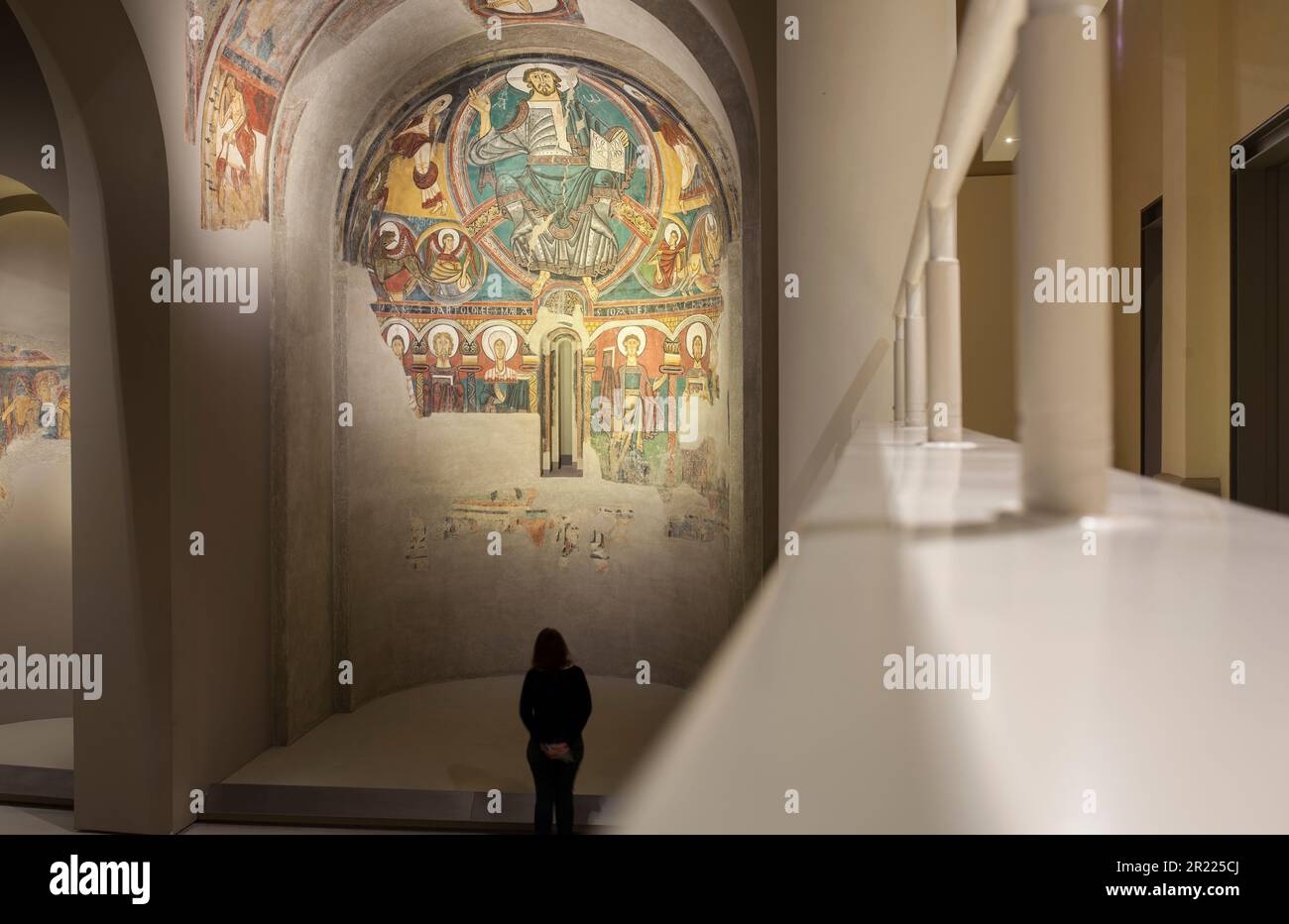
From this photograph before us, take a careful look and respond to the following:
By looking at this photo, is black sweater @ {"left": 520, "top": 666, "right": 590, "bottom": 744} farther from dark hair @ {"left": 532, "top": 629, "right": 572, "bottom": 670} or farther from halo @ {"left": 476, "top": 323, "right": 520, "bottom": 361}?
halo @ {"left": 476, "top": 323, "right": 520, "bottom": 361}

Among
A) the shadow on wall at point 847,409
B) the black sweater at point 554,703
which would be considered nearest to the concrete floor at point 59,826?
the black sweater at point 554,703

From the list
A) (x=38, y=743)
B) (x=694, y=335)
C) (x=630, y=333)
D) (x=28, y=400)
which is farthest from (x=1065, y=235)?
(x=28, y=400)

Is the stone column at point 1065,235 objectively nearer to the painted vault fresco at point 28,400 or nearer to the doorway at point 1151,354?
the doorway at point 1151,354

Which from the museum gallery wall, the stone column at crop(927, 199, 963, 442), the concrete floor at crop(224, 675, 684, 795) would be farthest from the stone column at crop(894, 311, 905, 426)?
the museum gallery wall

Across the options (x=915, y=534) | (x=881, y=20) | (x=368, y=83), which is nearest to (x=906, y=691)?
(x=915, y=534)

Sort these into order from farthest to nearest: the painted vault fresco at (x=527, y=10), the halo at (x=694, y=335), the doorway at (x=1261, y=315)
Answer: the halo at (x=694, y=335) → the painted vault fresco at (x=527, y=10) → the doorway at (x=1261, y=315)

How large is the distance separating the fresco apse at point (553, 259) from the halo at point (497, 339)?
0.01 meters

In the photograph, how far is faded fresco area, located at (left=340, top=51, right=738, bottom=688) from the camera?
31.9 feet

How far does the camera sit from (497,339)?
34.4 feet

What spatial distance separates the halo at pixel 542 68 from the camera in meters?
9.82

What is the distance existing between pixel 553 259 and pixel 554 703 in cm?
629

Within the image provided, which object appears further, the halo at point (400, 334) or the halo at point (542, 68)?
the halo at point (400, 334)

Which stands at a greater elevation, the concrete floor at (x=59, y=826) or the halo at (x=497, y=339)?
the halo at (x=497, y=339)

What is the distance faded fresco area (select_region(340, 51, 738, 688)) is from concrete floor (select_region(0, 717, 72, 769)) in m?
2.60
